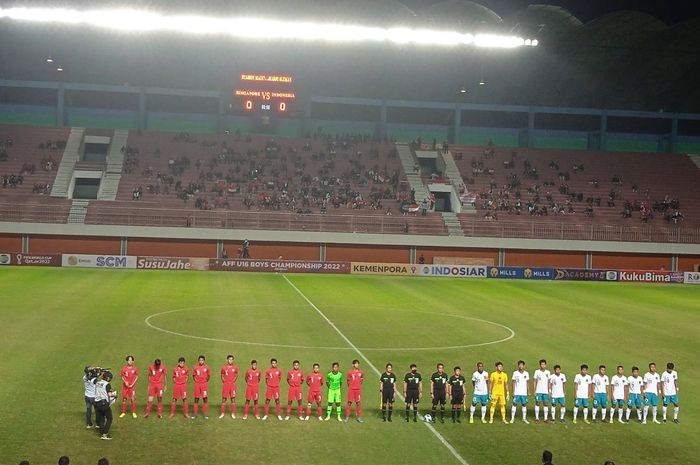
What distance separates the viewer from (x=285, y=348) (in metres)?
28.1

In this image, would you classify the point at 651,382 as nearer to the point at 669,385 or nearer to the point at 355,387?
the point at 669,385

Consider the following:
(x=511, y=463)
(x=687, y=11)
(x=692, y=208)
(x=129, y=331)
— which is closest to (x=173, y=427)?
(x=511, y=463)

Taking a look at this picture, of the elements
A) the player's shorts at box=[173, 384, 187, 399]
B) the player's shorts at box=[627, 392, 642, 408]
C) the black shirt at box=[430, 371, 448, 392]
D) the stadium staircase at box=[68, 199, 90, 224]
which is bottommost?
the player's shorts at box=[627, 392, 642, 408]

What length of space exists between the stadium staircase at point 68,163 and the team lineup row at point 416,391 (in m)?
46.9

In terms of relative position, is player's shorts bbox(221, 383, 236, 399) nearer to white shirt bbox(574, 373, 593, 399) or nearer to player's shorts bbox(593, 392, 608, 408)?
white shirt bbox(574, 373, 593, 399)

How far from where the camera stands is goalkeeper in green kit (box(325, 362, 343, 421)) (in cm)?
1952

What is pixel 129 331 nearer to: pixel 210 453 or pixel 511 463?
pixel 210 453

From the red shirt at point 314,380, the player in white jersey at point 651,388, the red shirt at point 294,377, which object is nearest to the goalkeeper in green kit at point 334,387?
the red shirt at point 314,380

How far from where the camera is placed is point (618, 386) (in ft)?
67.2

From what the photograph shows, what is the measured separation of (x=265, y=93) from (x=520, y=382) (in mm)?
55637

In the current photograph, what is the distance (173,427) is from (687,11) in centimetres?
3125

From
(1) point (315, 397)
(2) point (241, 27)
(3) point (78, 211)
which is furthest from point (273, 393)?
(2) point (241, 27)

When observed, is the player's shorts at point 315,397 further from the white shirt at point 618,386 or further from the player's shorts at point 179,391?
the white shirt at point 618,386

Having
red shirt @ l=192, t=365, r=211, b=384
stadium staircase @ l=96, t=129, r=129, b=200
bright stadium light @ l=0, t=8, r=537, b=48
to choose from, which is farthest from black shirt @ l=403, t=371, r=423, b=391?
stadium staircase @ l=96, t=129, r=129, b=200
